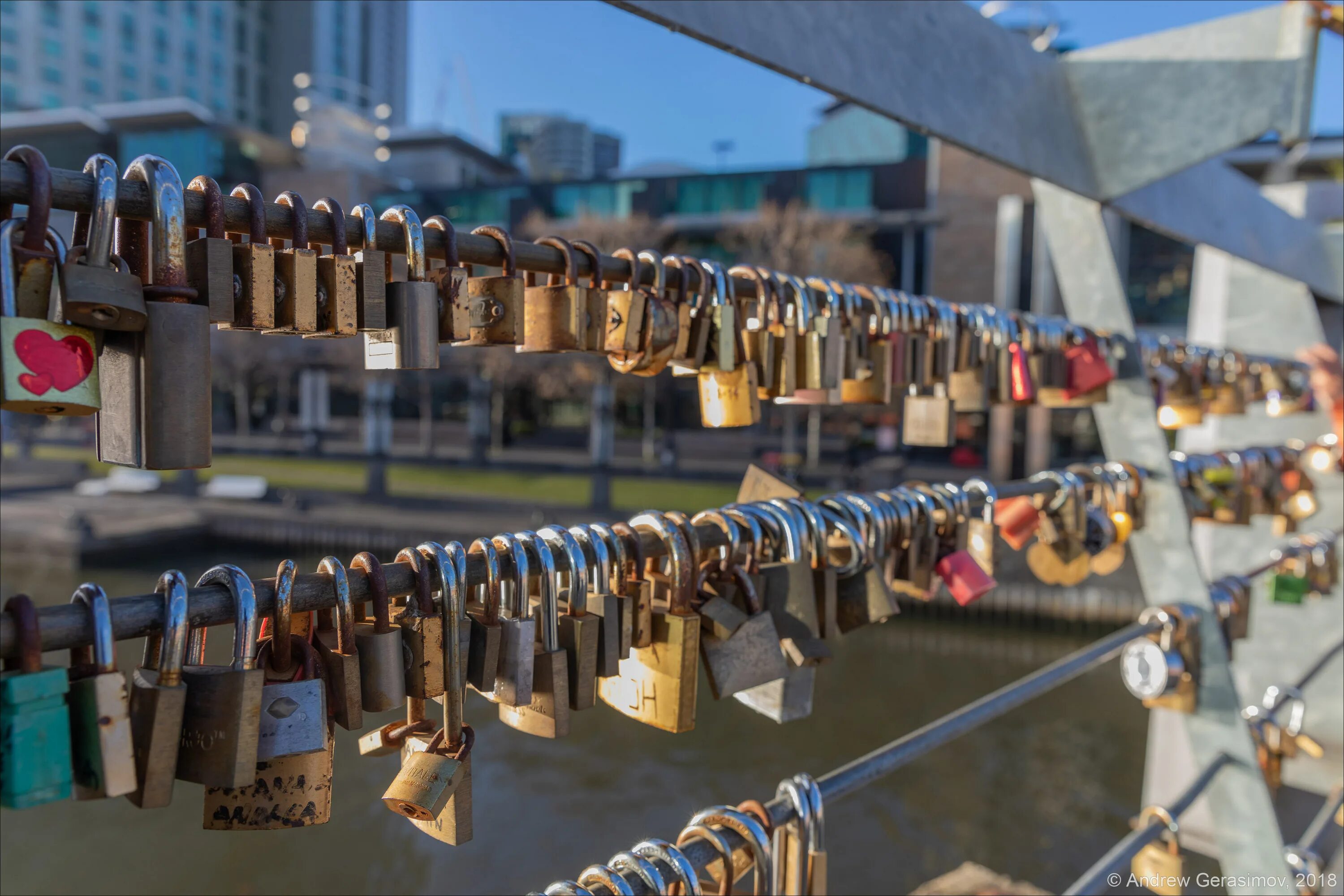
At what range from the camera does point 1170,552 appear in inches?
73.7

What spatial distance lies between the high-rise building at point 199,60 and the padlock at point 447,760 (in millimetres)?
39238

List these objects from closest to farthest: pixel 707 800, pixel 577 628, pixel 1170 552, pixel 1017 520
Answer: pixel 577 628, pixel 1017 520, pixel 1170 552, pixel 707 800

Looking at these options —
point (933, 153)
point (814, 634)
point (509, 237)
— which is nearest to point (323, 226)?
point (509, 237)

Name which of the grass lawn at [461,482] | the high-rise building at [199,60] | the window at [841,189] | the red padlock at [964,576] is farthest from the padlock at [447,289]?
the high-rise building at [199,60]

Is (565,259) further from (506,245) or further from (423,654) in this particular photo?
(423,654)

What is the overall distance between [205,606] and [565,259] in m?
0.47

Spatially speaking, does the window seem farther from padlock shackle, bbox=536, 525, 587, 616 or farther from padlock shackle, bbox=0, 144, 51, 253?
padlock shackle, bbox=0, 144, 51, 253

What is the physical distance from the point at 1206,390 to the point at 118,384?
245 cm

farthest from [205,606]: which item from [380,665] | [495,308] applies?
[495,308]

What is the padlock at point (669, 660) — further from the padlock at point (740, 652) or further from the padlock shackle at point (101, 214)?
the padlock shackle at point (101, 214)

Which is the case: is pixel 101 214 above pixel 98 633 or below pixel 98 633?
above

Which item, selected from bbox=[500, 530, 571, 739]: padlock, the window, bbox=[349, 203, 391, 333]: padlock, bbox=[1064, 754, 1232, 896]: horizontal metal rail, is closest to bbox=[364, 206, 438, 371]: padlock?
bbox=[349, 203, 391, 333]: padlock

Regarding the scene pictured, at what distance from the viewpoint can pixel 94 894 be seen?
12.4 ft

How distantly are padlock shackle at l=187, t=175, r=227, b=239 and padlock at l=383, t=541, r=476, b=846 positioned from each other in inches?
12.0
